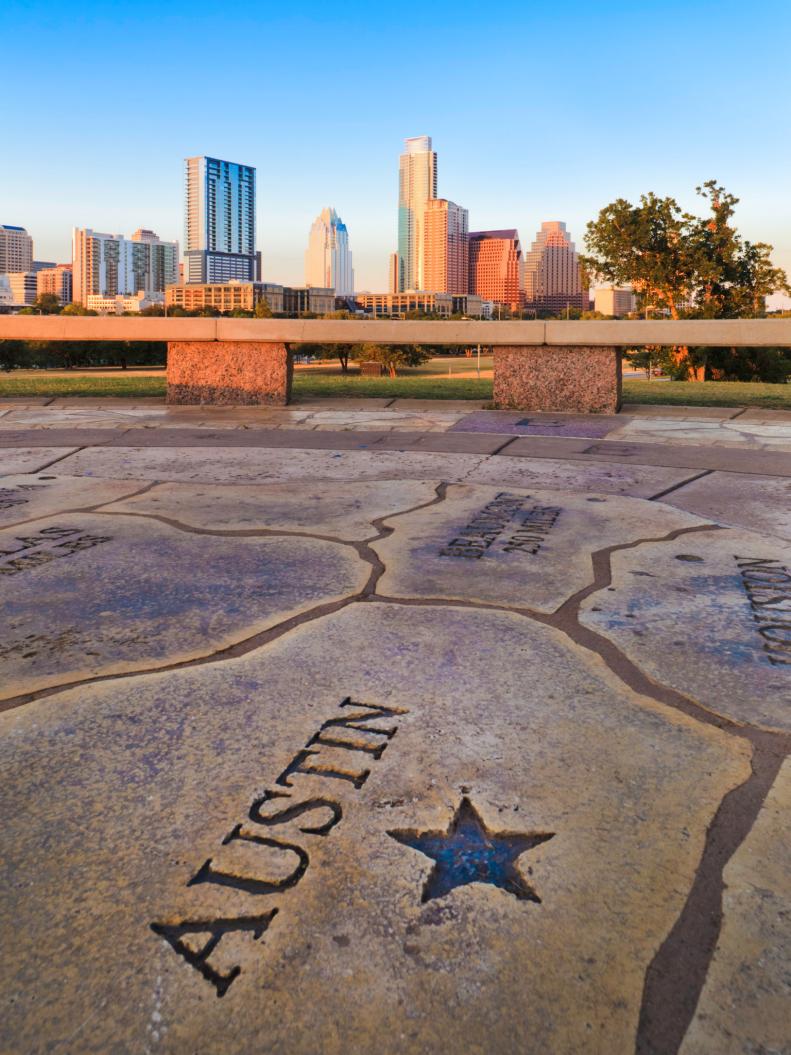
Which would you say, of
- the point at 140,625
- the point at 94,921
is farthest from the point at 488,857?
the point at 140,625

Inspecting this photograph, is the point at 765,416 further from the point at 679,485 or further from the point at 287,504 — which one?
the point at 287,504

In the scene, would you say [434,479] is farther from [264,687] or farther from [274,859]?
[274,859]

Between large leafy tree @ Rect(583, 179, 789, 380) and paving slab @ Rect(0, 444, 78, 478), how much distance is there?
2625cm

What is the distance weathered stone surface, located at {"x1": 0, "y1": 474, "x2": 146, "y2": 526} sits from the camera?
377cm

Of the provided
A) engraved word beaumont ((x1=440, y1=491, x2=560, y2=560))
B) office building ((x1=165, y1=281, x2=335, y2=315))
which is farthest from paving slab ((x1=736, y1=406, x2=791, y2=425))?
office building ((x1=165, y1=281, x2=335, y2=315))

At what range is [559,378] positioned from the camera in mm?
7449

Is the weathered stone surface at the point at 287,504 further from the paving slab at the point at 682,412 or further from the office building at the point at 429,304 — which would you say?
the office building at the point at 429,304

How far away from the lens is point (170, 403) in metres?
8.18

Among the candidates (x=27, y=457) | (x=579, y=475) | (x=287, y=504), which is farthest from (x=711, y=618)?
(x=27, y=457)

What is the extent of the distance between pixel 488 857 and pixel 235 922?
1.28 feet

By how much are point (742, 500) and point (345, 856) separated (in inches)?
130

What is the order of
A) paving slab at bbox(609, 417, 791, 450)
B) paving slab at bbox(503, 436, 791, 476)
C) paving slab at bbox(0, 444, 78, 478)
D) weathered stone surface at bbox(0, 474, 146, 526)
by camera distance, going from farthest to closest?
paving slab at bbox(609, 417, 791, 450) → paving slab at bbox(503, 436, 791, 476) → paving slab at bbox(0, 444, 78, 478) → weathered stone surface at bbox(0, 474, 146, 526)

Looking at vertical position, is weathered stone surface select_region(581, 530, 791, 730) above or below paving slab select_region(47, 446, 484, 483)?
below

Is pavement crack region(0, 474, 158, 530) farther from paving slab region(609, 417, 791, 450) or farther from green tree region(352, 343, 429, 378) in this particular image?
green tree region(352, 343, 429, 378)
